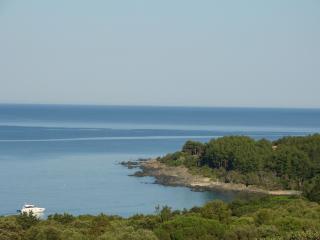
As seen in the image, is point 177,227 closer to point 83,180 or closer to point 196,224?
point 196,224

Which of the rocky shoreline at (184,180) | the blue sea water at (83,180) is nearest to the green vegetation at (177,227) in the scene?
the blue sea water at (83,180)

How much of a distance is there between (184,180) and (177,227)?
1133 inches

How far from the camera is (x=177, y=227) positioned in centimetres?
1952

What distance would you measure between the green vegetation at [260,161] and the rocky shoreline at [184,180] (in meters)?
0.69

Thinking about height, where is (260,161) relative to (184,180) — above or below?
above

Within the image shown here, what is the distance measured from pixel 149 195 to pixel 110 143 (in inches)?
1641

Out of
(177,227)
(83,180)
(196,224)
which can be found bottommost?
(83,180)

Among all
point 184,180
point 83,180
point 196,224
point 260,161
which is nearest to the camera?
point 196,224

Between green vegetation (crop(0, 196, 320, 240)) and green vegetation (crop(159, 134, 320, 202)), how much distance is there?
21918 millimetres

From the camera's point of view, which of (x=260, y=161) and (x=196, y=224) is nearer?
(x=196, y=224)

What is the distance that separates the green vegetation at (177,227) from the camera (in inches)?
722

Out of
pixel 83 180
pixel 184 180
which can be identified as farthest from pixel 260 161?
pixel 83 180

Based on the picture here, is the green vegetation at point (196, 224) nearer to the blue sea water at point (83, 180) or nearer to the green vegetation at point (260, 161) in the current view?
the blue sea water at point (83, 180)

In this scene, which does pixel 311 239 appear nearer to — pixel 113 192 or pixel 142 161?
pixel 113 192
